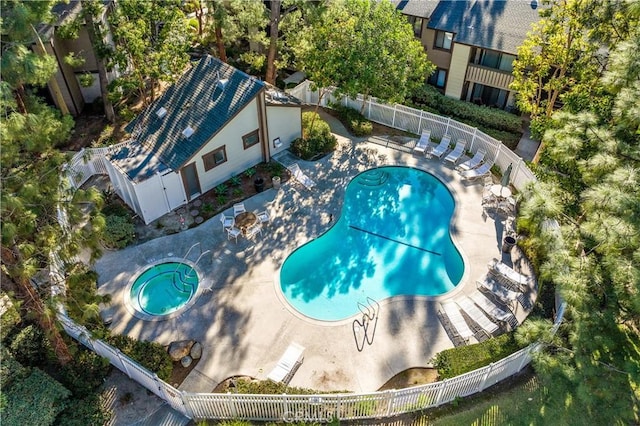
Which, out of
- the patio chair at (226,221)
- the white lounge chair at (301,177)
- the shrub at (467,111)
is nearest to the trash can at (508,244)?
the white lounge chair at (301,177)

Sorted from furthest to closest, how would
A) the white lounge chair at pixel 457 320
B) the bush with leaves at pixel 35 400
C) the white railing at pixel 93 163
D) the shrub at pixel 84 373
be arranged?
the white railing at pixel 93 163 → the white lounge chair at pixel 457 320 → the shrub at pixel 84 373 → the bush with leaves at pixel 35 400

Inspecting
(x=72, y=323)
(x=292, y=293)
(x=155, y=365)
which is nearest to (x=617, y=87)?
(x=292, y=293)

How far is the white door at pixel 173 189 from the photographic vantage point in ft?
74.4

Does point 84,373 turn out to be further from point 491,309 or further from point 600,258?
point 600,258

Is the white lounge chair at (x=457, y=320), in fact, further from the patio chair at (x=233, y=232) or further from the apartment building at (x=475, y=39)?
the apartment building at (x=475, y=39)

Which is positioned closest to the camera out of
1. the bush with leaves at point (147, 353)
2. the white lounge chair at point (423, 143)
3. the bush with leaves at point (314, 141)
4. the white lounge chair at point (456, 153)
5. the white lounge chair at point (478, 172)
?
the bush with leaves at point (147, 353)

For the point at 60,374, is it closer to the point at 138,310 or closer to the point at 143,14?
the point at 138,310

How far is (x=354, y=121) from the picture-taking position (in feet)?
98.4

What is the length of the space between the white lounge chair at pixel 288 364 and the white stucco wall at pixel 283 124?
1351 centimetres

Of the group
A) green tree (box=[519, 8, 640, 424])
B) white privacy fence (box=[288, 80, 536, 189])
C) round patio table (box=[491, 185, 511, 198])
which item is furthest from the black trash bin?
green tree (box=[519, 8, 640, 424])

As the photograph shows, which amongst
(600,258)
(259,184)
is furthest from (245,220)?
(600,258)

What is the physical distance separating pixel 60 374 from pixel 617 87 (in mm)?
22563

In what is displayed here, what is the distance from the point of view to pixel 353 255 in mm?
22156

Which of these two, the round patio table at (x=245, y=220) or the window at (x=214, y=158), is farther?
the window at (x=214, y=158)
